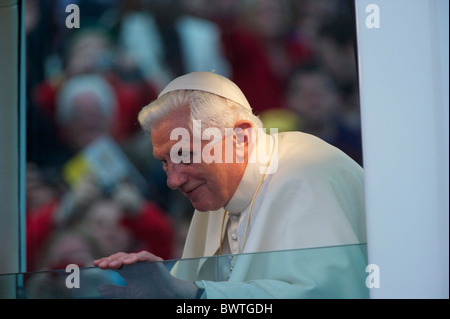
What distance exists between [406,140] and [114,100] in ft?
4.41

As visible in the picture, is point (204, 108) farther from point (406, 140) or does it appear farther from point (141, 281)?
point (406, 140)

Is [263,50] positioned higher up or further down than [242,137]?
higher up

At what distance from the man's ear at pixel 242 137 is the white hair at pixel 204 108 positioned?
22 mm

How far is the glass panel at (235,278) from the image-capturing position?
185 cm

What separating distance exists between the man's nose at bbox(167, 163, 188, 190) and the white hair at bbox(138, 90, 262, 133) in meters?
0.19

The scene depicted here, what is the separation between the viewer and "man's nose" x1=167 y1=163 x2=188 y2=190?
248 cm

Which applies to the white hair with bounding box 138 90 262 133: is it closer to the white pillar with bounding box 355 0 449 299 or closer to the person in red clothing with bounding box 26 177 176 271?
the person in red clothing with bounding box 26 177 176 271

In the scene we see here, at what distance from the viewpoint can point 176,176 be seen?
249 centimetres

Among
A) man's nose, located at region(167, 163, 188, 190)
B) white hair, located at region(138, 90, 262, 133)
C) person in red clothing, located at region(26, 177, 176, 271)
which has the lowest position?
person in red clothing, located at region(26, 177, 176, 271)

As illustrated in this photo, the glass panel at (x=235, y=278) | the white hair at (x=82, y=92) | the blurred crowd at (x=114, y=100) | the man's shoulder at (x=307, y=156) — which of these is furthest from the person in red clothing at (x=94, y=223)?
the glass panel at (x=235, y=278)

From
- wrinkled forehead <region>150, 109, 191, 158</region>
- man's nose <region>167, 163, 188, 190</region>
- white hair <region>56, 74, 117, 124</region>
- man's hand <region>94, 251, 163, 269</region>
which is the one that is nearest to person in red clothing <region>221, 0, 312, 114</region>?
wrinkled forehead <region>150, 109, 191, 158</region>

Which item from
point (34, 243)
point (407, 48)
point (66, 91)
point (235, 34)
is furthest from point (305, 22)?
point (34, 243)

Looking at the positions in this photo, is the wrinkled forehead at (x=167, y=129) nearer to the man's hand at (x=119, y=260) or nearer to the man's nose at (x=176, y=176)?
the man's nose at (x=176, y=176)

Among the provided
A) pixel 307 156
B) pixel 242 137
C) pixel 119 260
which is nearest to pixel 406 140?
pixel 307 156
